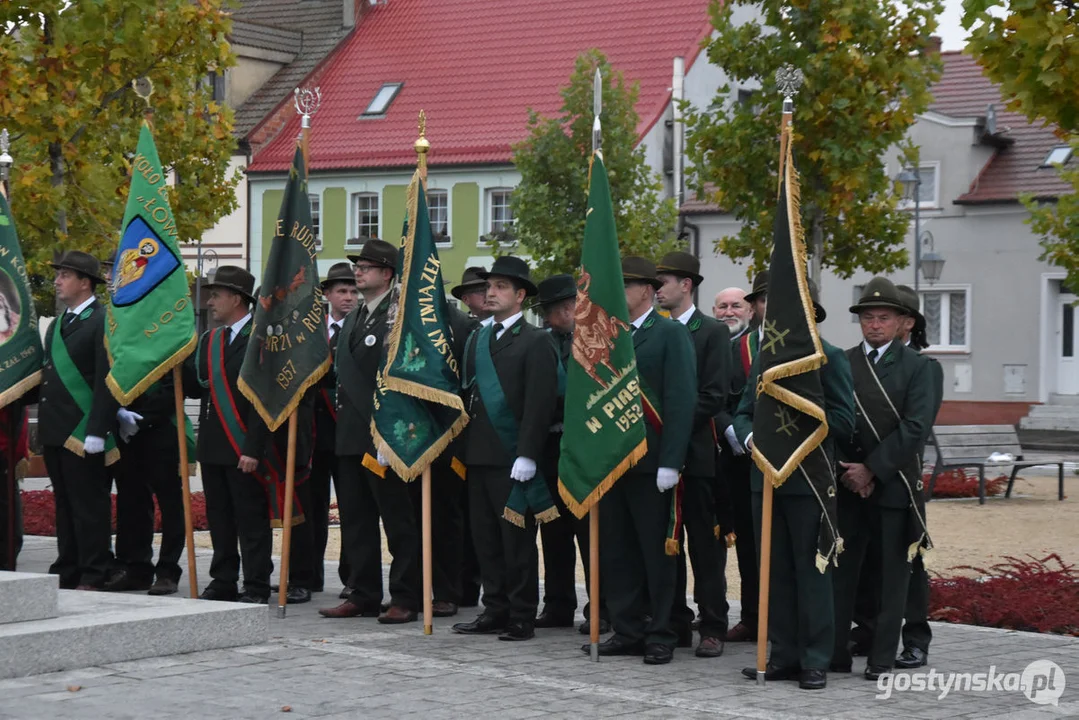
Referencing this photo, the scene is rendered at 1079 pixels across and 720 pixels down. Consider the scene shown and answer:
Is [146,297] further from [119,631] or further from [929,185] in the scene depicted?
[929,185]

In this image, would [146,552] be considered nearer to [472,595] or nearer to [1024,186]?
[472,595]

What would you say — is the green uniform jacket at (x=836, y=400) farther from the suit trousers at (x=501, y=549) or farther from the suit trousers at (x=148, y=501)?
the suit trousers at (x=148, y=501)

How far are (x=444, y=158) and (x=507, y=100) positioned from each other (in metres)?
2.13

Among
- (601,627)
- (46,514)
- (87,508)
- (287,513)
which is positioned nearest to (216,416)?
(287,513)

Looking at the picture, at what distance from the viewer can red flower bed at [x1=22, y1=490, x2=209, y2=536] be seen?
15.5 meters

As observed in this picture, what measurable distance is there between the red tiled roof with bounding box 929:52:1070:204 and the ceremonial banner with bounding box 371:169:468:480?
1047 inches

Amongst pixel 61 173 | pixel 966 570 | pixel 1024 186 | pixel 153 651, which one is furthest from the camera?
pixel 1024 186

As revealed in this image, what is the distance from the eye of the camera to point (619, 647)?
940 centimetres

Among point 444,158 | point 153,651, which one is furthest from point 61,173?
point 444,158

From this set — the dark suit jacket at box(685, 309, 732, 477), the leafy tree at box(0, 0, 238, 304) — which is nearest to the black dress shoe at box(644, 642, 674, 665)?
the dark suit jacket at box(685, 309, 732, 477)

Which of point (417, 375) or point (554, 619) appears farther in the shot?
point (554, 619)

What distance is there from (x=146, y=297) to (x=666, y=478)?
4029 mm

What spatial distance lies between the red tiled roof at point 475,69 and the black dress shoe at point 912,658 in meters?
29.8

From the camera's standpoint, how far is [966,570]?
13.4 metres
